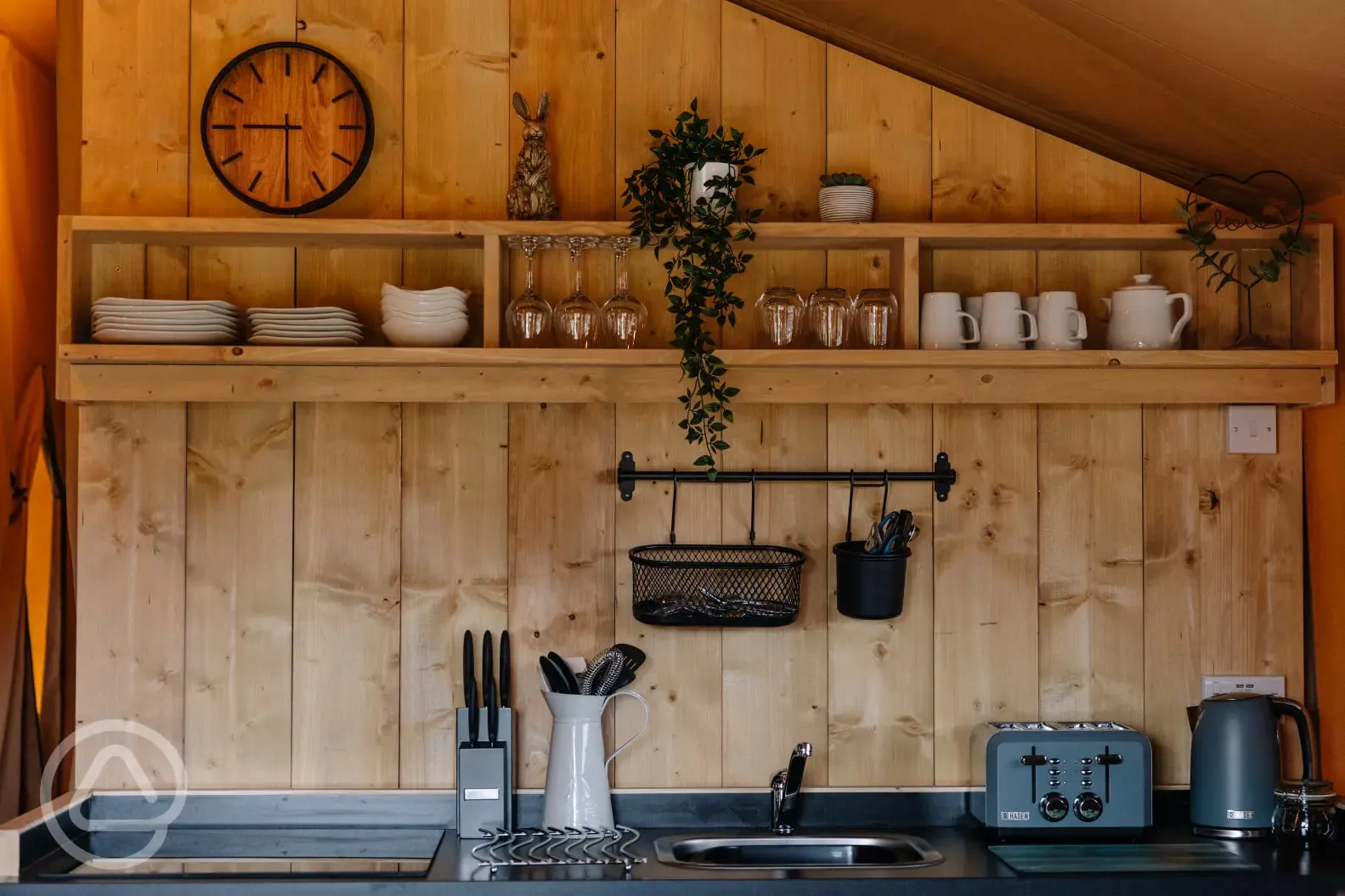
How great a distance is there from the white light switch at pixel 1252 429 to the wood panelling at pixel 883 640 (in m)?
0.59

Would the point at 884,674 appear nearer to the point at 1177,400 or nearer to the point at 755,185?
the point at 1177,400

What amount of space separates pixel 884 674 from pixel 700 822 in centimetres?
45

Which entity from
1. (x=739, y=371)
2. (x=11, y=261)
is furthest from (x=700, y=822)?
(x=11, y=261)

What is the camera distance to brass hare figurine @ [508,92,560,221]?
2166 millimetres

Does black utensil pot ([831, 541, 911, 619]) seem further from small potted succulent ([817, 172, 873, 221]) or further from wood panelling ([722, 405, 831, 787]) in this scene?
small potted succulent ([817, 172, 873, 221])

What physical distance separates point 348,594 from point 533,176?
2.85ft

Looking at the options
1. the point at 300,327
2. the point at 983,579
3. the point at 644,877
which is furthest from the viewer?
the point at 983,579

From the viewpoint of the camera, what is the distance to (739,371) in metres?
2.12

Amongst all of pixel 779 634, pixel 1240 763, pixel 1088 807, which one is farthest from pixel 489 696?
pixel 1240 763

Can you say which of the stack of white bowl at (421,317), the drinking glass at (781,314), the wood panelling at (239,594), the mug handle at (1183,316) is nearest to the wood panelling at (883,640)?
the drinking glass at (781,314)

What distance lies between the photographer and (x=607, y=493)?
227 centimetres

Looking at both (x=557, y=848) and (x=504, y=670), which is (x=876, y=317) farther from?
(x=557, y=848)

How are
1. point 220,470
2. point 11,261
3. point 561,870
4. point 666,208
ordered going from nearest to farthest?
point 561,870
point 666,208
point 220,470
point 11,261

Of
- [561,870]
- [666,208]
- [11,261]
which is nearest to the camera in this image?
[561,870]
